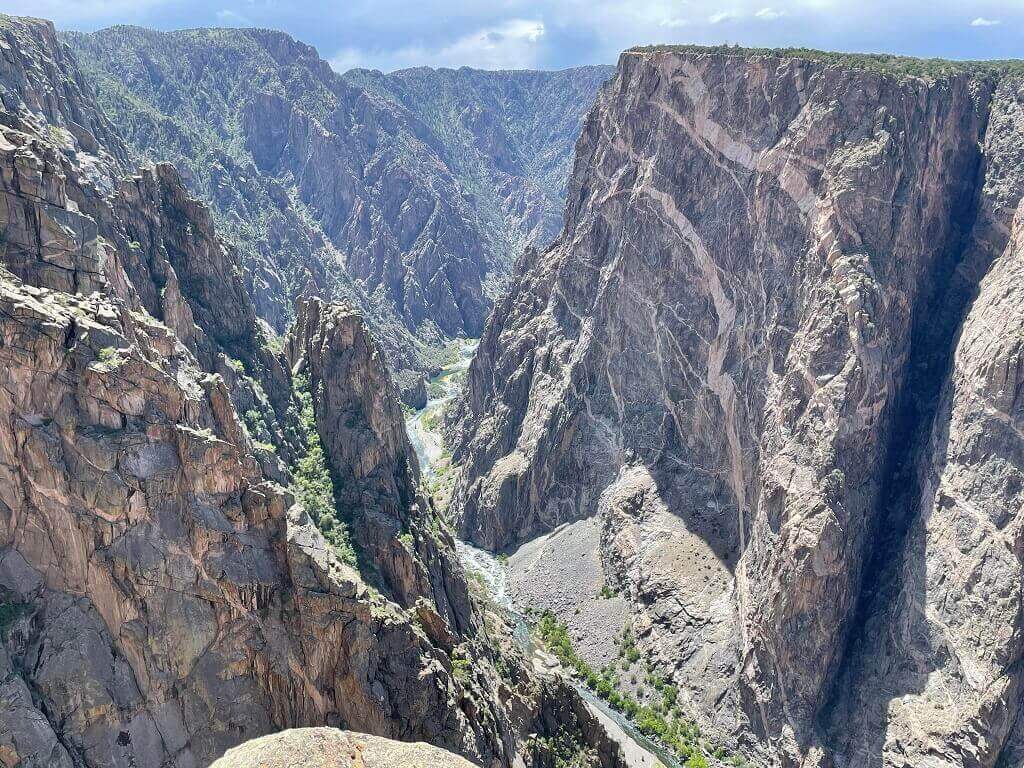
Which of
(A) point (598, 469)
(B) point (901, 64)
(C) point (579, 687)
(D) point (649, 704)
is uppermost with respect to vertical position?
(B) point (901, 64)

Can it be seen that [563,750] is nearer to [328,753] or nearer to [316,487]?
[316,487]

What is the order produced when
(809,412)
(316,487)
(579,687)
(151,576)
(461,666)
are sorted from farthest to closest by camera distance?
(579,687), (809,412), (316,487), (461,666), (151,576)

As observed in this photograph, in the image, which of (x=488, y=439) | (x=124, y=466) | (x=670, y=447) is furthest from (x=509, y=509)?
(x=124, y=466)

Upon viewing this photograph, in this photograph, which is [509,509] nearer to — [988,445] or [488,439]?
[488,439]

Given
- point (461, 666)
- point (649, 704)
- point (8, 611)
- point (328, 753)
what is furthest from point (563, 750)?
point (328, 753)

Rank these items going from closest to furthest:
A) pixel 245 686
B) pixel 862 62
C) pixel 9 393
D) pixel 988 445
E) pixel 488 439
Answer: pixel 9 393, pixel 245 686, pixel 988 445, pixel 862 62, pixel 488 439

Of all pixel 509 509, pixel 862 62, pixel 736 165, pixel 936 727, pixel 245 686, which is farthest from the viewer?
pixel 509 509

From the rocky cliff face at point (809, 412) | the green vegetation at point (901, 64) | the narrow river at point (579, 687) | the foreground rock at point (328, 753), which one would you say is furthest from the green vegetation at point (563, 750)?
the green vegetation at point (901, 64)

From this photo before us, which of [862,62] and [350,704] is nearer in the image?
[350,704]
